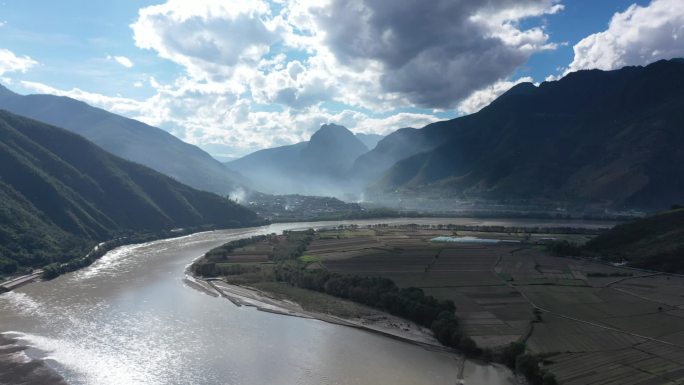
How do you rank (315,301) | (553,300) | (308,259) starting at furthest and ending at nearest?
(308,259) → (315,301) → (553,300)

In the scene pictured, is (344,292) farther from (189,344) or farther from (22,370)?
(22,370)

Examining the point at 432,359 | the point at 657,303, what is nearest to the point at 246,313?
the point at 432,359

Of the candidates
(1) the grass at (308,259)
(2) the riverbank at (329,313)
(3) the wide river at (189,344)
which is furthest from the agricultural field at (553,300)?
(3) the wide river at (189,344)

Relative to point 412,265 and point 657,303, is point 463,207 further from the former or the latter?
point 657,303

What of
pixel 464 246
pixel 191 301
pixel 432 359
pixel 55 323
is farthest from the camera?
pixel 464 246

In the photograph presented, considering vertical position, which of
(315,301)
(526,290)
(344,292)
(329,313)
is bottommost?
(329,313)

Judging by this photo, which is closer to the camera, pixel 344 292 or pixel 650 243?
pixel 344 292

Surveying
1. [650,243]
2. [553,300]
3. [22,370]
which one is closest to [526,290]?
[553,300]

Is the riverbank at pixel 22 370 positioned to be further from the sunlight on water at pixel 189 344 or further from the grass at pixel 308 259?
the grass at pixel 308 259
